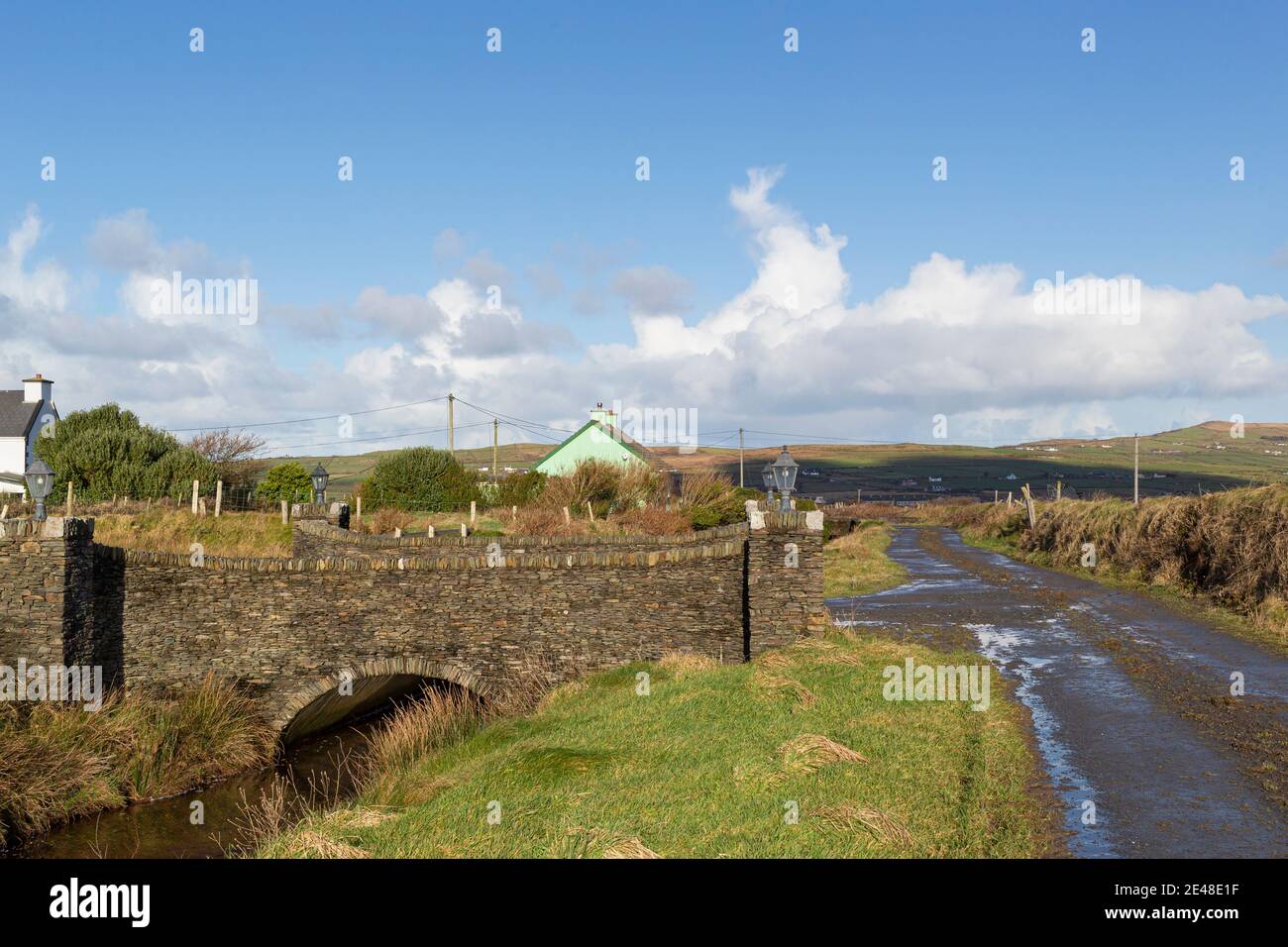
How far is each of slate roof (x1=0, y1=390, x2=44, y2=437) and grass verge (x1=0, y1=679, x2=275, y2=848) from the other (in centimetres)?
5639

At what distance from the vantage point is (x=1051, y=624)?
72.1ft

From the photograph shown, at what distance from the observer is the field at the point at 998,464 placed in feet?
392

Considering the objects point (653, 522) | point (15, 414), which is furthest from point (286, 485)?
point (15, 414)

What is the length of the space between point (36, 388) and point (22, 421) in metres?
3.53

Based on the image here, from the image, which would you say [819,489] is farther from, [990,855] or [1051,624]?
[990,855]

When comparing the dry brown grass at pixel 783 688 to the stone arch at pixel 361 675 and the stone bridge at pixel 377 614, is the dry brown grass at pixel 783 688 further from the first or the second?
the stone arch at pixel 361 675

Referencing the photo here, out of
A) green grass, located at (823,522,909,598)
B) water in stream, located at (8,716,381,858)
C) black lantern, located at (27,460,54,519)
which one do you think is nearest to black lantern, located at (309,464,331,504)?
black lantern, located at (27,460,54,519)

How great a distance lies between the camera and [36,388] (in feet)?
222

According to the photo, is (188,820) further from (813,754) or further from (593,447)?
(593,447)

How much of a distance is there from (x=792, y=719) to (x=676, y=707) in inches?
73.0

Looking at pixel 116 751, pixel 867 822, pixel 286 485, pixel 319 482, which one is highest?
pixel 319 482

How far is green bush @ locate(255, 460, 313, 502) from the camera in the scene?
51438mm

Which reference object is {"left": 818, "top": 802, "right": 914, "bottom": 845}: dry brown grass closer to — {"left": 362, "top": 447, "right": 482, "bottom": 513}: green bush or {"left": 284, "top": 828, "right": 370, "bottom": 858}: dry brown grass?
{"left": 284, "top": 828, "right": 370, "bottom": 858}: dry brown grass
